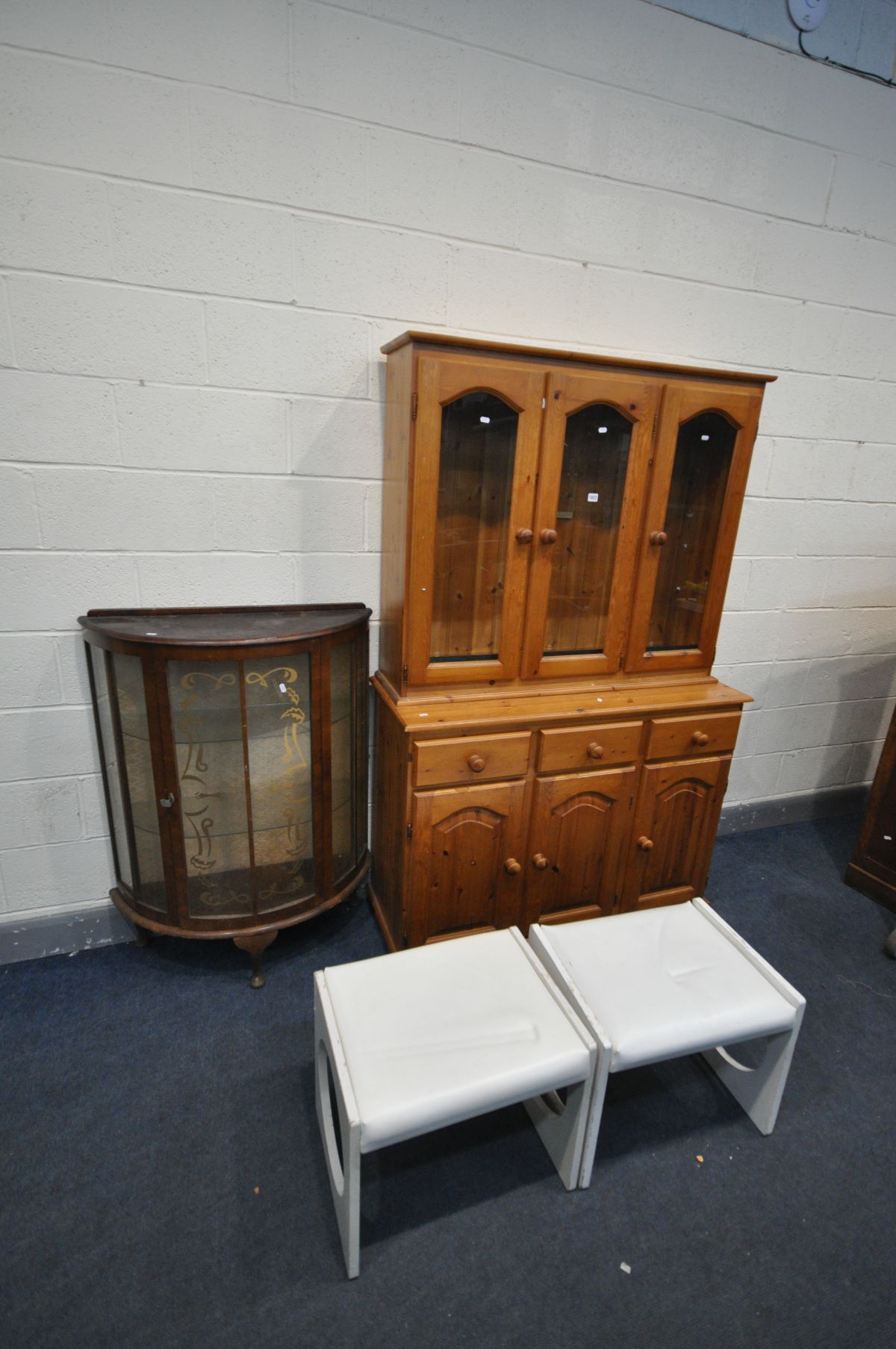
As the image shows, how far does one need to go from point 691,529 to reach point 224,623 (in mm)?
1411

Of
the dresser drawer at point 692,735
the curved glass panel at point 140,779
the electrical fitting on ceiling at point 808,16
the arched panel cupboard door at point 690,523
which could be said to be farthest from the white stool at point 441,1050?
the electrical fitting on ceiling at point 808,16

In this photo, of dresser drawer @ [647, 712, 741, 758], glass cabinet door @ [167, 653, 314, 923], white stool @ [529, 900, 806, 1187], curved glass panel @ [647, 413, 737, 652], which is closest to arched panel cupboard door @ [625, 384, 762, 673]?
curved glass panel @ [647, 413, 737, 652]

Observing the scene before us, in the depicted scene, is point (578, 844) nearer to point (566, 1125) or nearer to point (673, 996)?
point (673, 996)

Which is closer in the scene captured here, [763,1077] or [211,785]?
[763,1077]

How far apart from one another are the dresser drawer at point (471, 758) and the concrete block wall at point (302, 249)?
0.58 metres

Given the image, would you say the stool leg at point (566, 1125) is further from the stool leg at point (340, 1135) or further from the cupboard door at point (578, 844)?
the cupboard door at point (578, 844)

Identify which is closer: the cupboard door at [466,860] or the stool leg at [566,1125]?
the stool leg at [566,1125]

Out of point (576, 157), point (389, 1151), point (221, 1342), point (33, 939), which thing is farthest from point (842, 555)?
point (33, 939)

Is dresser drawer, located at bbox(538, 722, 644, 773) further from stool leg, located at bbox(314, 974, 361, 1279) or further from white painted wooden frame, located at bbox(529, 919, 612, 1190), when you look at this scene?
stool leg, located at bbox(314, 974, 361, 1279)

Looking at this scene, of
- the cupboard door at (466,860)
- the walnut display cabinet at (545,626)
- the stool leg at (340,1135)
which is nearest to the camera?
the stool leg at (340,1135)

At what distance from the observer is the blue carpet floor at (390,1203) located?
1269mm

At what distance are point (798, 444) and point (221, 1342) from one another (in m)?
2.96

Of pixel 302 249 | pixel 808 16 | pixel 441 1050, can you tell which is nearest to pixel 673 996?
pixel 441 1050

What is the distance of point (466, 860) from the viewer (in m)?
1.94
